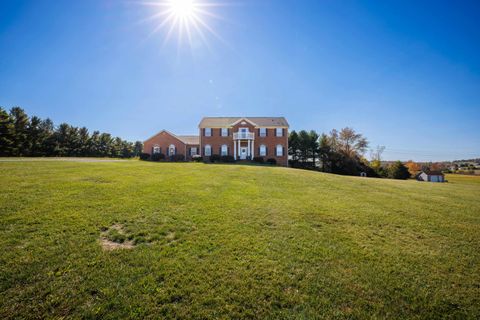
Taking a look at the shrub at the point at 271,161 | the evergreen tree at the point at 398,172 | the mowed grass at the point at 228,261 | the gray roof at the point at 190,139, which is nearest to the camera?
the mowed grass at the point at 228,261

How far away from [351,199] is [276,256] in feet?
Result: 20.7

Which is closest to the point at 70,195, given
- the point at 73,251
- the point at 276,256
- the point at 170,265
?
the point at 73,251

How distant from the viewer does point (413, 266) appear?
358 centimetres

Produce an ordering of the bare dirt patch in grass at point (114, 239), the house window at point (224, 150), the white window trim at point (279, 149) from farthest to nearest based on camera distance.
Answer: the house window at point (224, 150)
the white window trim at point (279, 149)
the bare dirt patch in grass at point (114, 239)

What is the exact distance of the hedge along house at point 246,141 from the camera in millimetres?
29531

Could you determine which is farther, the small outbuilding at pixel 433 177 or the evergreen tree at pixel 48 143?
the small outbuilding at pixel 433 177

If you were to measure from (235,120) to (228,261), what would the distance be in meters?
29.4

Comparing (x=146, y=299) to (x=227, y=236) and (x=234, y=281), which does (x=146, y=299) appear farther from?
(x=227, y=236)

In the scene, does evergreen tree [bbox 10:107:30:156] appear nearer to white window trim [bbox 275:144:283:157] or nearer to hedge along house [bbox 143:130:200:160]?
hedge along house [bbox 143:130:200:160]

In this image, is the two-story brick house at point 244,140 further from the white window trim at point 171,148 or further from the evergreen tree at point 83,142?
the evergreen tree at point 83,142

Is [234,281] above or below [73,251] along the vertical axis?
below

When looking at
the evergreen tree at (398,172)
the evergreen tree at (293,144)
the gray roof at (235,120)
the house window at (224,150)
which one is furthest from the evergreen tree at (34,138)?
the evergreen tree at (398,172)

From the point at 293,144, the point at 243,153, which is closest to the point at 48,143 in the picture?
the point at 243,153

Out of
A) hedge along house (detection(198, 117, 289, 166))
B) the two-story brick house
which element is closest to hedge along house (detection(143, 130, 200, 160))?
the two-story brick house
